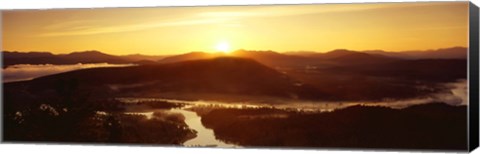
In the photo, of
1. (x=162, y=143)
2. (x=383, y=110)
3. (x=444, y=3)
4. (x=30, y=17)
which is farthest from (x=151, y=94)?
(x=444, y=3)

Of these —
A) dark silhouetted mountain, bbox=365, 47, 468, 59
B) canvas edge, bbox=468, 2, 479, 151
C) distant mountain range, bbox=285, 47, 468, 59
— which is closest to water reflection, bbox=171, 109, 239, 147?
distant mountain range, bbox=285, 47, 468, 59

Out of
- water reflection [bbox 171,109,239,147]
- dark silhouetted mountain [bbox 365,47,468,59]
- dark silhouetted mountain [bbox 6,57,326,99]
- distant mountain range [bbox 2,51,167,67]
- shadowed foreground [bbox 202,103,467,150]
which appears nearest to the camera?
dark silhouetted mountain [bbox 365,47,468,59]

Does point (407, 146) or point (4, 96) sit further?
point (4, 96)

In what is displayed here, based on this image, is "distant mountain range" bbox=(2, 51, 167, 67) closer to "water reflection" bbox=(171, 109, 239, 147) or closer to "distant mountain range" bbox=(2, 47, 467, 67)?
"distant mountain range" bbox=(2, 47, 467, 67)

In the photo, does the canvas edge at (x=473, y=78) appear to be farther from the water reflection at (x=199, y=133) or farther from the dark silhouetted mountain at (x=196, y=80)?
the water reflection at (x=199, y=133)

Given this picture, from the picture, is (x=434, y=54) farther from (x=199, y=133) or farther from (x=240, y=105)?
(x=199, y=133)

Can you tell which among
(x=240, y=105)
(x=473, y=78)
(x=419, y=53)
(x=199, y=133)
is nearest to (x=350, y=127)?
(x=419, y=53)

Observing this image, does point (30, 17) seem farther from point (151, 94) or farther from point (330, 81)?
point (330, 81)

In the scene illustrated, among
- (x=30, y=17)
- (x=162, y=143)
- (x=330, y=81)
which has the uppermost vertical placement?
(x=30, y=17)

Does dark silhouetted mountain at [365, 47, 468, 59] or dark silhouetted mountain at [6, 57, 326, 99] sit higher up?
dark silhouetted mountain at [365, 47, 468, 59]
